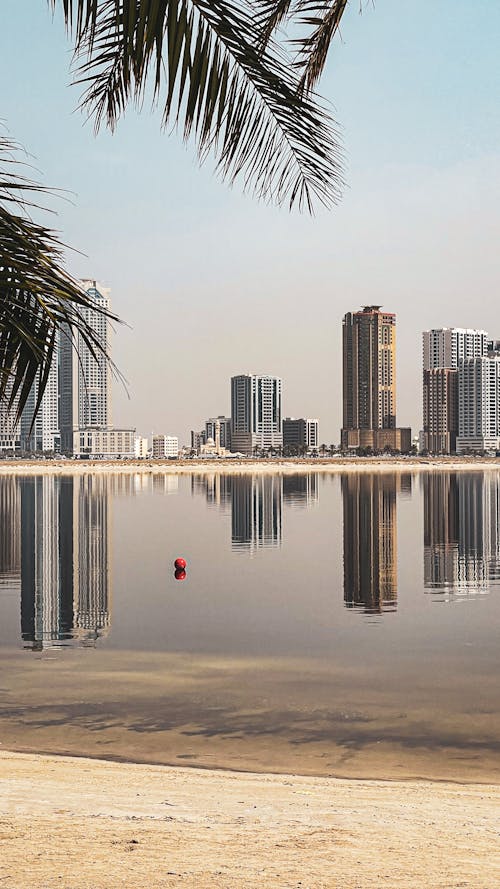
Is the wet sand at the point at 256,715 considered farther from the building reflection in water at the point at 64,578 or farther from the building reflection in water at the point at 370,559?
the building reflection in water at the point at 370,559

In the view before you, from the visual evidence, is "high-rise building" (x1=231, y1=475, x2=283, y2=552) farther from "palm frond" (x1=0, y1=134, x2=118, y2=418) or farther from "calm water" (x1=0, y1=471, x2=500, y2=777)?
"palm frond" (x1=0, y1=134, x2=118, y2=418)

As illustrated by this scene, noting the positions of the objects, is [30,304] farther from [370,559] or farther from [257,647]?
[370,559]

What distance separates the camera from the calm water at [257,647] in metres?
14.7

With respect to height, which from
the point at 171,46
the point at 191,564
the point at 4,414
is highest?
the point at 171,46

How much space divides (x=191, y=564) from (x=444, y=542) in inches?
597

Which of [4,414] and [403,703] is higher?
[4,414]

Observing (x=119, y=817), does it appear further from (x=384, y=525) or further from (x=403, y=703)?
(x=384, y=525)

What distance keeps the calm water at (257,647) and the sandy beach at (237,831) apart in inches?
83.0

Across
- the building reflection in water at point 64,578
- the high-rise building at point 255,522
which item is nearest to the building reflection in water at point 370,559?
the high-rise building at point 255,522

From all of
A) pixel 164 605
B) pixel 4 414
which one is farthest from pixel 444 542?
pixel 4 414

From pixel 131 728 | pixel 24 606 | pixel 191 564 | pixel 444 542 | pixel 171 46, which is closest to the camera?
pixel 171 46

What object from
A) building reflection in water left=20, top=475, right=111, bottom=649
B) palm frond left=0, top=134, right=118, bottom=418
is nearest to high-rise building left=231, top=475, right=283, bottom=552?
building reflection in water left=20, top=475, right=111, bottom=649

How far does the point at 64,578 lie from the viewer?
35281mm

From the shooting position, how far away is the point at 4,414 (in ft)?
15.0
